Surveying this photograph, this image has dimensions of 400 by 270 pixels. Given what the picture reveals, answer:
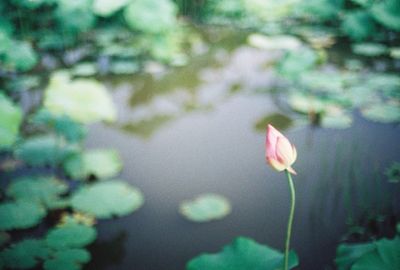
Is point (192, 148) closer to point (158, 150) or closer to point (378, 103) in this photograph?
point (158, 150)

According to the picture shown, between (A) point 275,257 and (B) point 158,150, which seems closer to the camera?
(A) point 275,257

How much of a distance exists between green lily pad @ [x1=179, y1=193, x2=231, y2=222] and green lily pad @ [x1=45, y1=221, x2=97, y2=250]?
45 cm

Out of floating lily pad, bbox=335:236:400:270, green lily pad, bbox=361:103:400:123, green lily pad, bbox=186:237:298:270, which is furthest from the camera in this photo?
green lily pad, bbox=361:103:400:123

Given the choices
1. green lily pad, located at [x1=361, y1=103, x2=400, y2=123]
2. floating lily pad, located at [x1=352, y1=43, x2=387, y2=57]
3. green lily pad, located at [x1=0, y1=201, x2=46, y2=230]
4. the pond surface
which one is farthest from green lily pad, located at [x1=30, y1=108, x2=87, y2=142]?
floating lily pad, located at [x1=352, y1=43, x2=387, y2=57]

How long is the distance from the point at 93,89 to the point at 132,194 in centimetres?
67

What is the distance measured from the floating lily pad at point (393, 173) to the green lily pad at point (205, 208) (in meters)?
0.89

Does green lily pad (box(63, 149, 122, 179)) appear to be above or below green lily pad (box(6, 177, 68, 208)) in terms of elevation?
above

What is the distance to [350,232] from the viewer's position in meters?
1.77

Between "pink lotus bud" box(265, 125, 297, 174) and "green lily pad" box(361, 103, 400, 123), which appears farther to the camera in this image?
"green lily pad" box(361, 103, 400, 123)

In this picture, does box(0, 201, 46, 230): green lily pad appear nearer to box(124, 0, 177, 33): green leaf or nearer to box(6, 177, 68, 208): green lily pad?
box(6, 177, 68, 208): green lily pad

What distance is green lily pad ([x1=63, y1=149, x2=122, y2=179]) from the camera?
2123 millimetres

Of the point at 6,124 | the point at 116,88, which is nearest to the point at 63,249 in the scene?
the point at 6,124

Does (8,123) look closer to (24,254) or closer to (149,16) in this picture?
(24,254)

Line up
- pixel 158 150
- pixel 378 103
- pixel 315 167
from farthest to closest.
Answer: pixel 378 103 → pixel 158 150 → pixel 315 167
